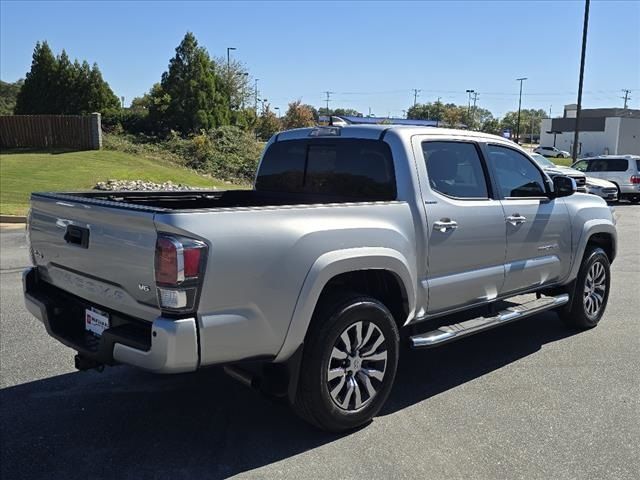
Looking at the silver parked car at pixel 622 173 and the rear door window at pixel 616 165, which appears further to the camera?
the rear door window at pixel 616 165

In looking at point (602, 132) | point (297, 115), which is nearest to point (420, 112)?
point (602, 132)

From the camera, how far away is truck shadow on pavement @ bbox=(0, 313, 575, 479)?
341 centimetres

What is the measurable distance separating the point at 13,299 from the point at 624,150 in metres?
85.8

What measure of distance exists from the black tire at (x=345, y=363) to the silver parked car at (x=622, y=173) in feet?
69.2

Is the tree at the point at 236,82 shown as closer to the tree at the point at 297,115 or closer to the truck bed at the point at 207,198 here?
the tree at the point at 297,115

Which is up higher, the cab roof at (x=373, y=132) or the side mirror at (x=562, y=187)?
the cab roof at (x=373, y=132)

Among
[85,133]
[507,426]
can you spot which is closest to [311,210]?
[507,426]

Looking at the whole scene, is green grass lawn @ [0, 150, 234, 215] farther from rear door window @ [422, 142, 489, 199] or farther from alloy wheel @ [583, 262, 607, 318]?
alloy wheel @ [583, 262, 607, 318]

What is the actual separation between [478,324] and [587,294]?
2117mm

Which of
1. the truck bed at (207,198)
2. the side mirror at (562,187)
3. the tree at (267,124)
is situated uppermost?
A: the tree at (267,124)

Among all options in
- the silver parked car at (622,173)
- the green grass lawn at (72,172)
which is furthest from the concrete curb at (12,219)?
the silver parked car at (622,173)

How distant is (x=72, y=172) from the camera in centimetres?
2238

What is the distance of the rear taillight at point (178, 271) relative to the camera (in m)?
2.98

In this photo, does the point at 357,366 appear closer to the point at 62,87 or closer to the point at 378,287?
the point at 378,287
